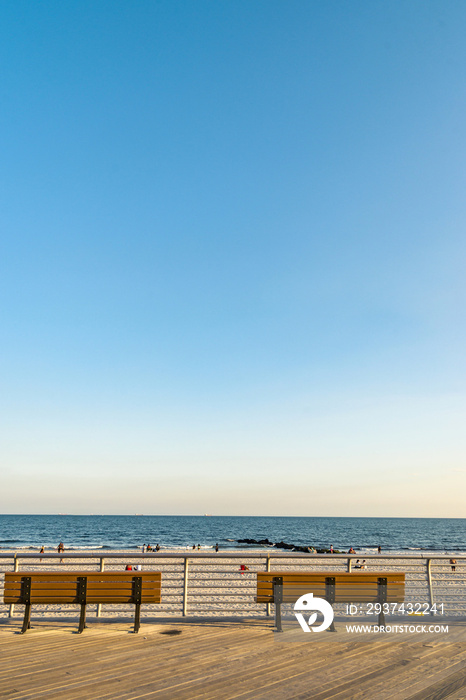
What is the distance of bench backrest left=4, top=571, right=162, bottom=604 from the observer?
776 cm

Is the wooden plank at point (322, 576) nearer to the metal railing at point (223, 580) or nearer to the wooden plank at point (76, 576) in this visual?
the metal railing at point (223, 580)

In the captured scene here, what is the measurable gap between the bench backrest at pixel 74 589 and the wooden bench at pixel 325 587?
1838mm

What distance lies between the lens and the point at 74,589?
25.7 ft

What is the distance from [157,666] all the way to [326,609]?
3.20 meters

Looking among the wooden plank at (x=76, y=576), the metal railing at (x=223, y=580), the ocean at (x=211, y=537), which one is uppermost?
the wooden plank at (x=76, y=576)

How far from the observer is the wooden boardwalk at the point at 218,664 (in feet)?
Result: 17.7

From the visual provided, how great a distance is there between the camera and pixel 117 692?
5.36 m

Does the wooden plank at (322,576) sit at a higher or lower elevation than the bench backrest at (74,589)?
higher

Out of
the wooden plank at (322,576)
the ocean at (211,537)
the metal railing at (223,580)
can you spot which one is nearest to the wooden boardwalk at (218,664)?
the metal railing at (223,580)

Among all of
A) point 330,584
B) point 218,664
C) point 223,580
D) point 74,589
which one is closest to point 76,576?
point 74,589

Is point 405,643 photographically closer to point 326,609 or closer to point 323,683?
point 326,609

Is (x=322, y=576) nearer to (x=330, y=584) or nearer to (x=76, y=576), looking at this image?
(x=330, y=584)

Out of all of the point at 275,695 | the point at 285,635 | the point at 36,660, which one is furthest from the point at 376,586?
the point at 36,660

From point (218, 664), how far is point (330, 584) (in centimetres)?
252
